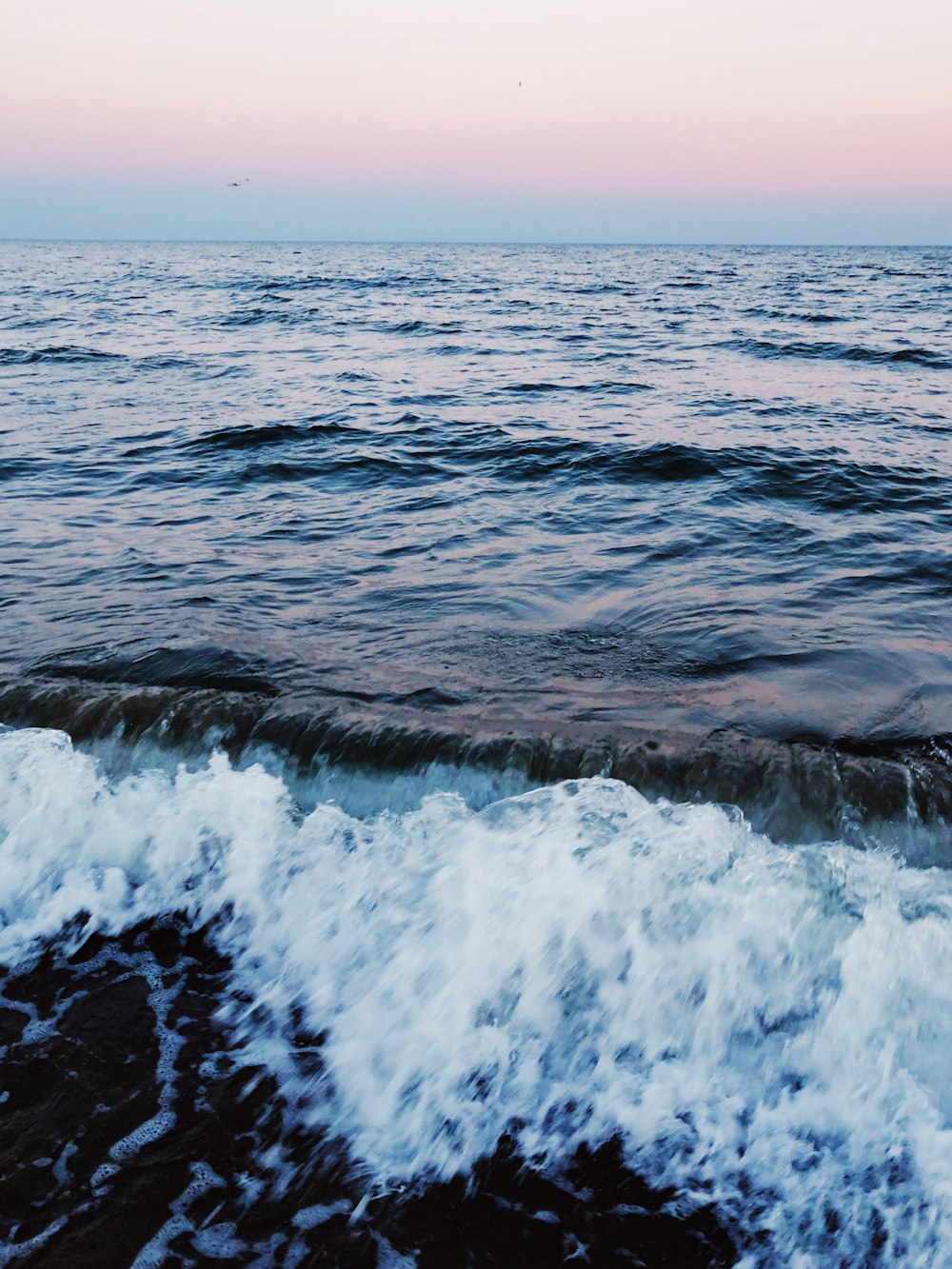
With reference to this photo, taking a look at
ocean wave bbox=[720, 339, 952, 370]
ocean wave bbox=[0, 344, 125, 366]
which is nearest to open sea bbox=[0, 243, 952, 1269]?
ocean wave bbox=[720, 339, 952, 370]

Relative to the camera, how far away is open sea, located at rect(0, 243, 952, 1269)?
2273mm

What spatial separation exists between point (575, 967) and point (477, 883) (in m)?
0.48

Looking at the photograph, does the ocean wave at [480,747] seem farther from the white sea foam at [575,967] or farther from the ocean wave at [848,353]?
the ocean wave at [848,353]

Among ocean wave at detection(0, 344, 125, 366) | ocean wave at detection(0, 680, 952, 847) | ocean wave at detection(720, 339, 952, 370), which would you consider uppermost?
ocean wave at detection(720, 339, 952, 370)

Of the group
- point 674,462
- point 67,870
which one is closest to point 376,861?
point 67,870

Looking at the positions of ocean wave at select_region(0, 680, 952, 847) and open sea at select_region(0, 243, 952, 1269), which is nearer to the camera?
open sea at select_region(0, 243, 952, 1269)

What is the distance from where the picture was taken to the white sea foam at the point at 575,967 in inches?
93.4

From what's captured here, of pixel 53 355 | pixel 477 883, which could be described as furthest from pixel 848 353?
pixel 477 883

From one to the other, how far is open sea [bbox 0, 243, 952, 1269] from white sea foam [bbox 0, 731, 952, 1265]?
11 mm

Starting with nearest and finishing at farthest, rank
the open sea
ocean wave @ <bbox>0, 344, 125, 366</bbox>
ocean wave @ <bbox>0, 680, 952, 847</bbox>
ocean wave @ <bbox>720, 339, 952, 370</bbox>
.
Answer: the open sea
ocean wave @ <bbox>0, 680, 952, 847</bbox>
ocean wave @ <bbox>720, 339, 952, 370</bbox>
ocean wave @ <bbox>0, 344, 125, 366</bbox>

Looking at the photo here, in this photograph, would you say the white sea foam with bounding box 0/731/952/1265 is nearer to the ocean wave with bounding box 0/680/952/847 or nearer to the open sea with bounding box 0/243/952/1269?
the open sea with bounding box 0/243/952/1269

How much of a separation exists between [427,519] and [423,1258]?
6239 mm

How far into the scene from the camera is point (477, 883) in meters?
3.21

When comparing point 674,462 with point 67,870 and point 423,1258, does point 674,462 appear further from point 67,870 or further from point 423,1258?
point 423,1258
